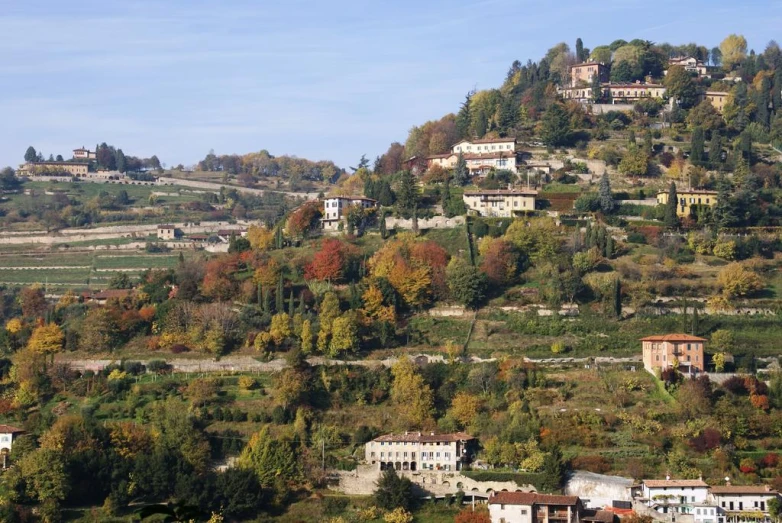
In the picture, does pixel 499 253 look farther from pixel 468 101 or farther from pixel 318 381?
pixel 468 101

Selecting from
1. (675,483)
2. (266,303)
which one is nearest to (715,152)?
(266,303)

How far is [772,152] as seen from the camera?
73.9 metres

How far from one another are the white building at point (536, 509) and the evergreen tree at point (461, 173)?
29750 mm

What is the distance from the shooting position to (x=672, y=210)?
2467 inches

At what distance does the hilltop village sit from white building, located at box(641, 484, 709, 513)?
0.24 ft


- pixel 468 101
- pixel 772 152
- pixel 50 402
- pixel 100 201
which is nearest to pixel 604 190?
pixel 772 152

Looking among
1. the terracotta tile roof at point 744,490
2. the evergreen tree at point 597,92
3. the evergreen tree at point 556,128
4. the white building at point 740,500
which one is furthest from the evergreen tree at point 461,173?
the white building at point 740,500

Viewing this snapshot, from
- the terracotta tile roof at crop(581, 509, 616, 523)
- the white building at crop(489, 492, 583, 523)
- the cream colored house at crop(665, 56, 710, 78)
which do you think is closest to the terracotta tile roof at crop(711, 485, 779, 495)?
the terracotta tile roof at crop(581, 509, 616, 523)

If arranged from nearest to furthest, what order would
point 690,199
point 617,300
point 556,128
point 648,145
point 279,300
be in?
point 617,300
point 279,300
point 690,199
point 648,145
point 556,128

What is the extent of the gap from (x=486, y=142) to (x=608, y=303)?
20.0m

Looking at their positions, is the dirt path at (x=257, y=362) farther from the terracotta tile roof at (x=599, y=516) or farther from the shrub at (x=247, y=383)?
the terracotta tile roof at (x=599, y=516)

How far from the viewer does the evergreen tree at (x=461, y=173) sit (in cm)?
7038

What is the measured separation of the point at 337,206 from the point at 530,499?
90.4 ft

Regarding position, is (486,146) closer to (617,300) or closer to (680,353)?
(617,300)
